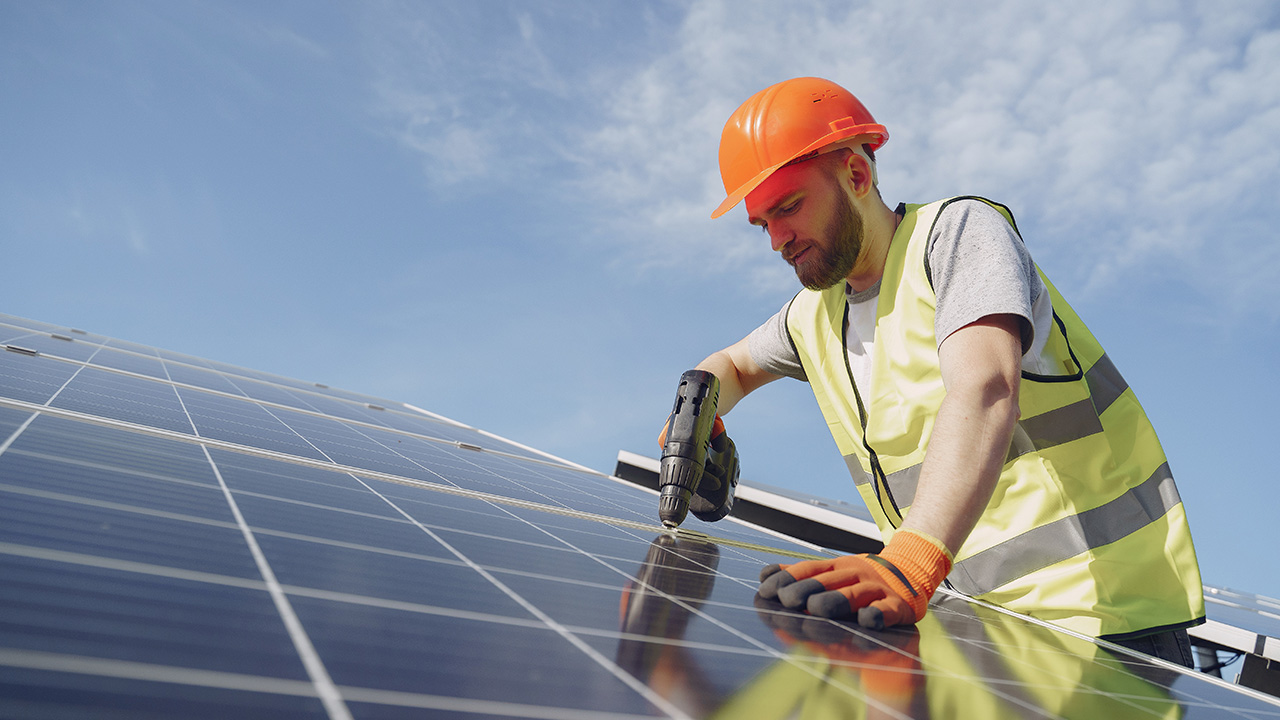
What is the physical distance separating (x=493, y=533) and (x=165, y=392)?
360cm

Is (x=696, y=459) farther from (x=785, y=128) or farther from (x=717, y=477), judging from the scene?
(x=785, y=128)

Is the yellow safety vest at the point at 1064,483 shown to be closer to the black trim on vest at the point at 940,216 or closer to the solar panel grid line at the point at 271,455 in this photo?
the black trim on vest at the point at 940,216

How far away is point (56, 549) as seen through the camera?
1.13 meters

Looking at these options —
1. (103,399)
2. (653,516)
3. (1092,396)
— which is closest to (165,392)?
(103,399)

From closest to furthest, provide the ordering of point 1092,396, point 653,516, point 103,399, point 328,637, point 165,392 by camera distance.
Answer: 1. point 328,637
2. point 1092,396
3. point 103,399
4. point 653,516
5. point 165,392

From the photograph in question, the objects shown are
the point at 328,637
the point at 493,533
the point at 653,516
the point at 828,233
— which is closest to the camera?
the point at 328,637

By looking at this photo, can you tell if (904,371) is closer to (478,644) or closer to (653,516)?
(653,516)

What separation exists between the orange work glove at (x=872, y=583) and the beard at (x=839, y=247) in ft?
4.47

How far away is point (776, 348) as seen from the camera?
160 inches

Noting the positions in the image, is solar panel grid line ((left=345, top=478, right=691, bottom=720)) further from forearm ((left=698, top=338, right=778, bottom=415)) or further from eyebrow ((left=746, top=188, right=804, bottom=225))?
forearm ((left=698, top=338, right=778, bottom=415))

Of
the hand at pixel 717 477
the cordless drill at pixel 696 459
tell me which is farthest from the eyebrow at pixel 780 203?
the hand at pixel 717 477

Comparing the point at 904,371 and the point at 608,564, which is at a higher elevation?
the point at 904,371

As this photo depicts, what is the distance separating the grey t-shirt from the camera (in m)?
2.35

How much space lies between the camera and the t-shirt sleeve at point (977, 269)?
234 cm
